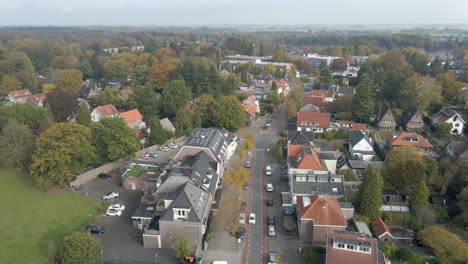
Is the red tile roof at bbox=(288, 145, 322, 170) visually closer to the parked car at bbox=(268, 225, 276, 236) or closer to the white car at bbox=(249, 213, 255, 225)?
the white car at bbox=(249, 213, 255, 225)

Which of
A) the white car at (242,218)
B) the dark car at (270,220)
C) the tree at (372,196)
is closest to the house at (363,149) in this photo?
the tree at (372,196)

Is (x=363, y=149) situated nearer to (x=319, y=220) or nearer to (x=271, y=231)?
(x=319, y=220)

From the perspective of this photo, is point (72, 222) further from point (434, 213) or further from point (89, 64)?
point (89, 64)

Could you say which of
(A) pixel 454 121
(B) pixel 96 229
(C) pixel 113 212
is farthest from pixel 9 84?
(A) pixel 454 121

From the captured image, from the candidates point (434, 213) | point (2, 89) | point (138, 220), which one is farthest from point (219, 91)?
point (2, 89)

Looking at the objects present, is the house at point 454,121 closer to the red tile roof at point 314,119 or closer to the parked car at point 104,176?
the red tile roof at point 314,119
